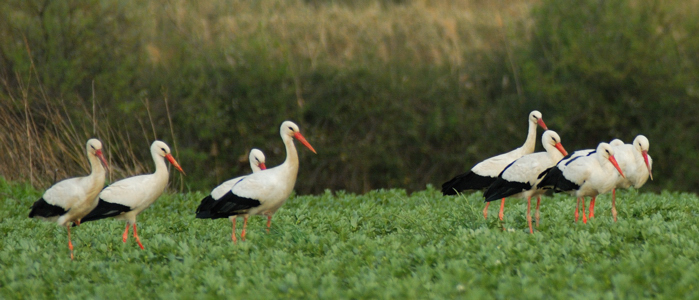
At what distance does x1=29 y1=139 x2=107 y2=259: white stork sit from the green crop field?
0.87 feet

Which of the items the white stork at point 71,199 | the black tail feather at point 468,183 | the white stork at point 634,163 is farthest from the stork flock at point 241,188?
the black tail feather at point 468,183

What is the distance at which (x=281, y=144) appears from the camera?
1600 cm

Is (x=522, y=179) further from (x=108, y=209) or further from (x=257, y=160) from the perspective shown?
(x=108, y=209)

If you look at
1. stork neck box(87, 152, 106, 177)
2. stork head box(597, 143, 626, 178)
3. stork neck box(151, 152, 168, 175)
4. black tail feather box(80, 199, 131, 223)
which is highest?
stork neck box(87, 152, 106, 177)

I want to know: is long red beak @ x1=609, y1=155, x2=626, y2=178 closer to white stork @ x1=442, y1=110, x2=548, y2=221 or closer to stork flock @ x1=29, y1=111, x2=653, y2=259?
stork flock @ x1=29, y1=111, x2=653, y2=259

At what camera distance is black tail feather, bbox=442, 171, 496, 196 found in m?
7.86

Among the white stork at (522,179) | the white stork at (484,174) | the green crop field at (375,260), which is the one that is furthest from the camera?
the white stork at (484,174)

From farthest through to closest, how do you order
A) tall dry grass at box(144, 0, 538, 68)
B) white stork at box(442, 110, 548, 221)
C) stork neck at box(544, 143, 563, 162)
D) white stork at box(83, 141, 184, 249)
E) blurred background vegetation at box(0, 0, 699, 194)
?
tall dry grass at box(144, 0, 538, 68), blurred background vegetation at box(0, 0, 699, 194), white stork at box(442, 110, 548, 221), stork neck at box(544, 143, 563, 162), white stork at box(83, 141, 184, 249)

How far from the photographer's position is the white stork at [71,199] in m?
6.77

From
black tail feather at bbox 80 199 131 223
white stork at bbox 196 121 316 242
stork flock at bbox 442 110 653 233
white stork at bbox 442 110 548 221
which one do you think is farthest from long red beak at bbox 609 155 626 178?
black tail feather at bbox 80 199 131 223

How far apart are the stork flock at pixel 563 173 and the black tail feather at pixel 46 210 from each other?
3.41m

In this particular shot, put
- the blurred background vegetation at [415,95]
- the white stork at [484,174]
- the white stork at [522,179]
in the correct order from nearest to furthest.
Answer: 1. the white stork at [522,179]
2. the white stork at [484,174]
3. the blurred background vegetation at [415,95]

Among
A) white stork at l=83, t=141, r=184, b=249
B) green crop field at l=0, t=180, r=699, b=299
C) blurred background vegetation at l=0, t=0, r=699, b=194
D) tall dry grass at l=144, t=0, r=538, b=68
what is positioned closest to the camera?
green crop field at l=0, t=180, r=699, b=299

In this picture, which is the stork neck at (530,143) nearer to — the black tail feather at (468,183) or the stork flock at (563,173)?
the stork flock at (563,173)
